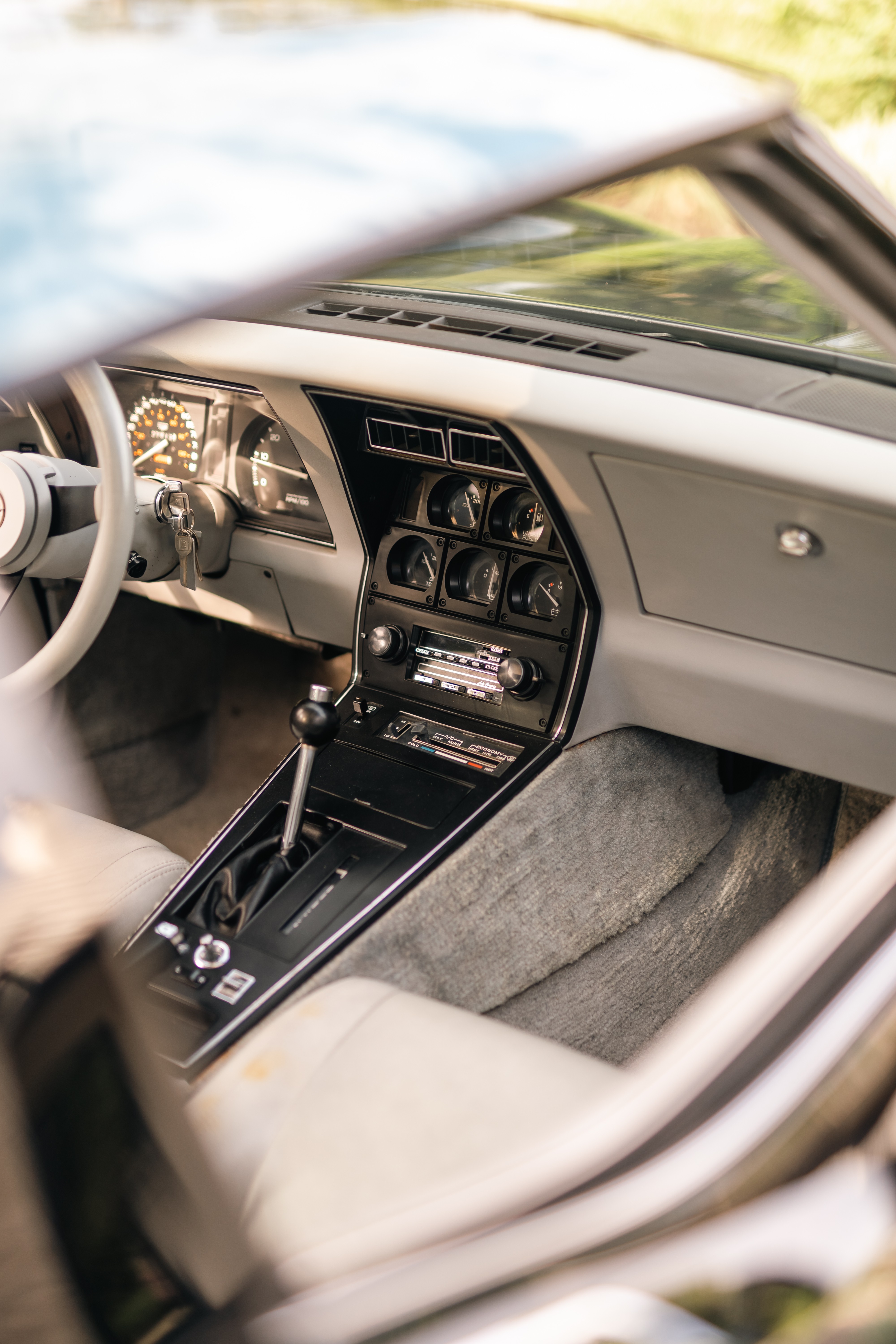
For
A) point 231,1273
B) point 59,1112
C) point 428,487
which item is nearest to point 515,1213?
point 231,1273

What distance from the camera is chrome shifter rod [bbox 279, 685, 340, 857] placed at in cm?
174

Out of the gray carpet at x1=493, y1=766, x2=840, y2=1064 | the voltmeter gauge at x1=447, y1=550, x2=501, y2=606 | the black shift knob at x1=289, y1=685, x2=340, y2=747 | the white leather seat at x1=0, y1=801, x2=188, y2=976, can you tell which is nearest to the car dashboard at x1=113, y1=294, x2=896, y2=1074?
the voltmeter gauge at x1=447, y1=550, x2=501, y2=606

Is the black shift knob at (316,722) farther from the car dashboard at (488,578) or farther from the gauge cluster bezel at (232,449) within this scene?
the gauge cluster bezel at (232,449)

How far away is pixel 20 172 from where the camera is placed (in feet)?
1.63

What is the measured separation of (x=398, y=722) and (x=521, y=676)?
11.4 inches

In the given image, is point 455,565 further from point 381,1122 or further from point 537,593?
point 381,1122

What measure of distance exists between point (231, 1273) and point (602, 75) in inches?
31.1

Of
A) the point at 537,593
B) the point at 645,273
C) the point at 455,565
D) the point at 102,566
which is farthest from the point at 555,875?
the point at 645,273

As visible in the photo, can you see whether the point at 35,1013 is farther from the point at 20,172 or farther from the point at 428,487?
the point at 428,487

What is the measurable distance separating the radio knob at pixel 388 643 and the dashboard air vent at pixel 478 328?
626 millimetres

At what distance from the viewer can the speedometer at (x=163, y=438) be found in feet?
7.61

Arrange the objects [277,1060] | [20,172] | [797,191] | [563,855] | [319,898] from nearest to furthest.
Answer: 1. [20,172]
2. [797,191]
3. [277,1060]
4. [319,898]
5. [563,855]

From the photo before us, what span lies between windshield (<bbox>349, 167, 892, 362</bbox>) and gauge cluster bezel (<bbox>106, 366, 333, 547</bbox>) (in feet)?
1.30

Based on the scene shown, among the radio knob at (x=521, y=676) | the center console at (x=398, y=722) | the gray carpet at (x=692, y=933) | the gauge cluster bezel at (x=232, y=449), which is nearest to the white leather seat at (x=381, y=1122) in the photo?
the center console at (x=398, y=722)
